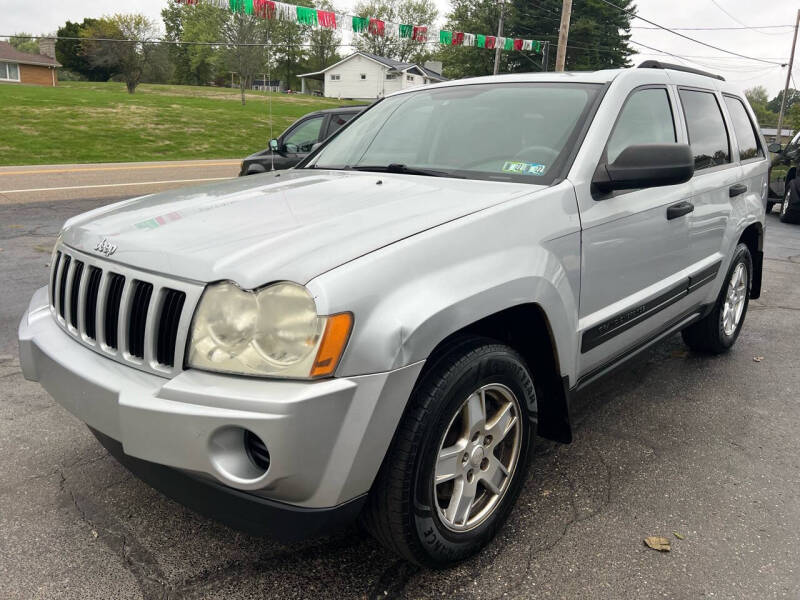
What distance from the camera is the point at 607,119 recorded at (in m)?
2.89

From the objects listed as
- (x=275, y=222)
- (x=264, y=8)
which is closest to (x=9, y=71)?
(x=264, y=8)

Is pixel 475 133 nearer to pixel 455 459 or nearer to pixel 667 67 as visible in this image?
pixel 667 67

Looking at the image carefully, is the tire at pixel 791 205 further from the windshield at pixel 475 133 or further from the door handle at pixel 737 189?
the windshield at pixel 475 133

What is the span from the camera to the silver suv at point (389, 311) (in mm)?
1809

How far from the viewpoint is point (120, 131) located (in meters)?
22.2

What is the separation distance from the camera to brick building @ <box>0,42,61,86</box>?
53688mm

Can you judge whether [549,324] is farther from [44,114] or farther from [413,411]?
[44,114]

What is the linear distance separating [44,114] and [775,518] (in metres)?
26.0

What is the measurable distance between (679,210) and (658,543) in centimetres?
160

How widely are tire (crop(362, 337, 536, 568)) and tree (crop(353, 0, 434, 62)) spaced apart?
285 feet

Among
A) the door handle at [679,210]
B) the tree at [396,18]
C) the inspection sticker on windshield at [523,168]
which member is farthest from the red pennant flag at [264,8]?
the tree at [396,18]

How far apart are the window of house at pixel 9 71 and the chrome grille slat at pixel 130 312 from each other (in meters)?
62.6

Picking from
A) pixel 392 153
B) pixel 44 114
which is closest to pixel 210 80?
pixel 44 114

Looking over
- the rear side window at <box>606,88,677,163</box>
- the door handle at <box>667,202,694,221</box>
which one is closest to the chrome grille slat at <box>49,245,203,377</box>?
the rear side window at <box>606,88,677,163</box>
